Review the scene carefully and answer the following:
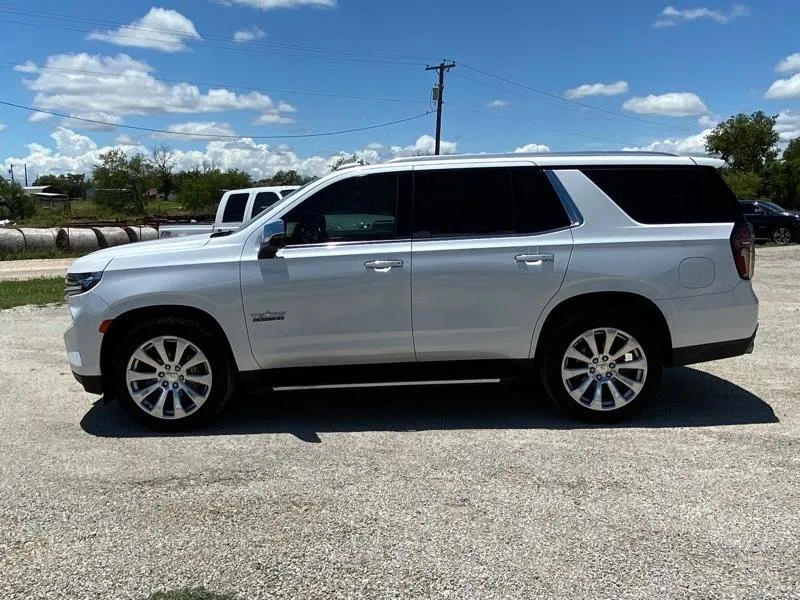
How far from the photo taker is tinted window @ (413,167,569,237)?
16.2 feet

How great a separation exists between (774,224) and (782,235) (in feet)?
1.68

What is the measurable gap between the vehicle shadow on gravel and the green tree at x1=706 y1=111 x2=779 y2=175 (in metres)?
66.1

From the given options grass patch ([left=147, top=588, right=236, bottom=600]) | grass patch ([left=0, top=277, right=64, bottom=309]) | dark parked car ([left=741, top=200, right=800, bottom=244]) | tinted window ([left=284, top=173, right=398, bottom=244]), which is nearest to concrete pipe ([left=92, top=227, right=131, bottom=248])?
grass patch ([left=0, top=277, right=64, bottom=309])

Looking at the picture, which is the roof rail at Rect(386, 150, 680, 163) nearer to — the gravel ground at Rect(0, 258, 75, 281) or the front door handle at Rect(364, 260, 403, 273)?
the front door handle at Rect(364, 260, 403, 273)

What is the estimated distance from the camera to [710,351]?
16.2 ft

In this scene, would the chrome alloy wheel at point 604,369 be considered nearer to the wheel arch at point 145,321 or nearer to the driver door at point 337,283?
the driver door at point 337,283

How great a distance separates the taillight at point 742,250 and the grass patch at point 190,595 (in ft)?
13.2

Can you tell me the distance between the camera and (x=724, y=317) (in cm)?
490

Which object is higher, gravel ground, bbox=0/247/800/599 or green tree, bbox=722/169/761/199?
green tree, bbox=722/169/761/199

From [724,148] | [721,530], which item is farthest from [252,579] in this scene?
[724,148]

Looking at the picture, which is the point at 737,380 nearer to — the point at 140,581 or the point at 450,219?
the point at 450,219

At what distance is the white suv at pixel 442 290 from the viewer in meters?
4.81

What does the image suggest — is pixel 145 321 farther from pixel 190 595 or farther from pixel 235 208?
pixel 235 208

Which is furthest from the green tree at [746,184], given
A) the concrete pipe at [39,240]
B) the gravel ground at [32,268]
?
the gravel ground at [32,268]
